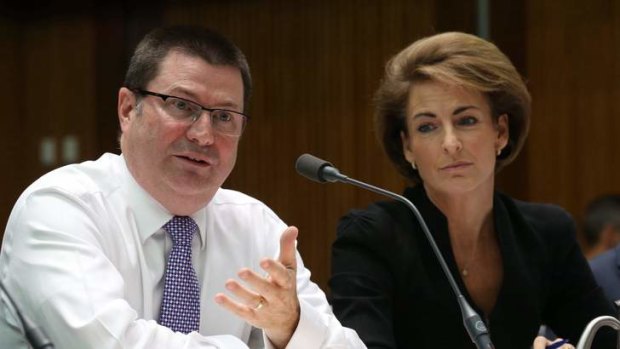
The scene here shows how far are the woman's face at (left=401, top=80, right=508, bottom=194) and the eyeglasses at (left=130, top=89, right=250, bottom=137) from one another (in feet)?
2.25

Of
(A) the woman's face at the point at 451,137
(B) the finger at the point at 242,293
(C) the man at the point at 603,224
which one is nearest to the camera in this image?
(B) the finger at the point at 242,293

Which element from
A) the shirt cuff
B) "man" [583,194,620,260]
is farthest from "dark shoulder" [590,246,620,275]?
"man" [583,194,620,260]

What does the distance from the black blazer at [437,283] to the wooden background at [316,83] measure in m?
2.69

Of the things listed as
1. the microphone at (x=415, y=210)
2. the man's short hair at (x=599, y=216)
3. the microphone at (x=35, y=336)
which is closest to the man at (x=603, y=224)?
the man's short hair at (x=599, y=216)

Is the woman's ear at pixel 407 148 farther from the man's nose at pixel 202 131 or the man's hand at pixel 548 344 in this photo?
the man's nose at pixel 202 131

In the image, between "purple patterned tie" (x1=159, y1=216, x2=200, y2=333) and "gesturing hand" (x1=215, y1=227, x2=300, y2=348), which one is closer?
"gesturing hand" (x1=215, y1=227, x2=300, y2=348)

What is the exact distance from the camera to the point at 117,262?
2.27 meters

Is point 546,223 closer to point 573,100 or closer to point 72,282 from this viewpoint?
point 72,282

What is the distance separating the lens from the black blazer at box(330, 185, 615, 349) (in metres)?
2.68

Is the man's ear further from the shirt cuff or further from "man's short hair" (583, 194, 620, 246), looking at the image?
"man's short hair" (583, 194, 620, 246)

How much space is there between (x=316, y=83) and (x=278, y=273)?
4370 mm

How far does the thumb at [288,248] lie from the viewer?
2.12m

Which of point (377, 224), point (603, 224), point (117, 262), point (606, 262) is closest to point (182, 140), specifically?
point (117, 262)

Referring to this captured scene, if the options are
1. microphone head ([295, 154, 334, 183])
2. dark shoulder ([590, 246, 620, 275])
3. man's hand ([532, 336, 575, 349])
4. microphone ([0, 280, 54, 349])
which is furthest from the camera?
dark shoulder ([590, 246, 620, 275])
